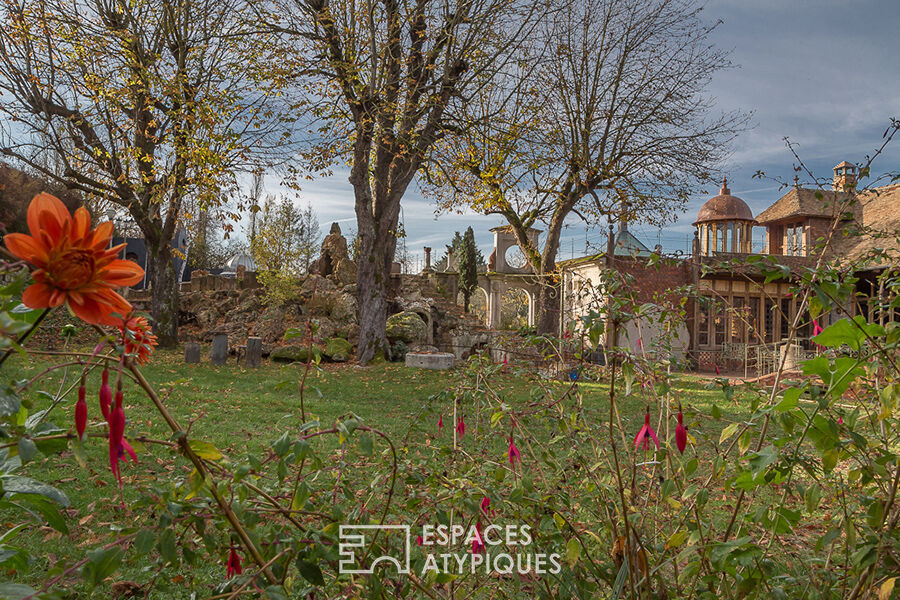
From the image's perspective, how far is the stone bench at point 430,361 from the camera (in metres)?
12.4

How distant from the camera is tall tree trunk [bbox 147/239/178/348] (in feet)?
42.8

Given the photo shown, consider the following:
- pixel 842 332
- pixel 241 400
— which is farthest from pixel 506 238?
pixel 842 332

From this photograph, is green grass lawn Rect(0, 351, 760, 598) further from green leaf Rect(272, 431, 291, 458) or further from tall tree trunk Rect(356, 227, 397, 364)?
tall tree trunk Rect(356, 227, 397, 364)

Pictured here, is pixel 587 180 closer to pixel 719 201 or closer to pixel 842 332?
pixel 719 201

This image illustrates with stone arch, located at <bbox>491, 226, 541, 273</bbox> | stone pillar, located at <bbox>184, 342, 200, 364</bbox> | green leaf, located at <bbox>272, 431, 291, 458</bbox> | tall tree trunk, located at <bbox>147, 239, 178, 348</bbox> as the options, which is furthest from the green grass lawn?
stone arch, located at <bbox>491, 226, 541, 273</bbox>

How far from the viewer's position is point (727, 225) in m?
20.1

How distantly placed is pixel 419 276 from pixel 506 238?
4038mm

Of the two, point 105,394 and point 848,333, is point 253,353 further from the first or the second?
point 848,333

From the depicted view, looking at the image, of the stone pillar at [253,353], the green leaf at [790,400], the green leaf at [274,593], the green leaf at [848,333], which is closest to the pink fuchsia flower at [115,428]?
the green leaf at [274,593]

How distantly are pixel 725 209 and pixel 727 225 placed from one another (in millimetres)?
605

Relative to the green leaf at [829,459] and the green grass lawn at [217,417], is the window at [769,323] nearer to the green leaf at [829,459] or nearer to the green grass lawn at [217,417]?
the green grass lawn at [217,417]

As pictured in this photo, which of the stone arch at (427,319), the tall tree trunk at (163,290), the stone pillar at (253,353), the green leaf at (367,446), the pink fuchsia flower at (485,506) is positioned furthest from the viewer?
the stone arch at (427,319)

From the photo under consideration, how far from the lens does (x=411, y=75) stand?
1240 cm

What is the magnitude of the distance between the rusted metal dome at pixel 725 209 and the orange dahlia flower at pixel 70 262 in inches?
872
